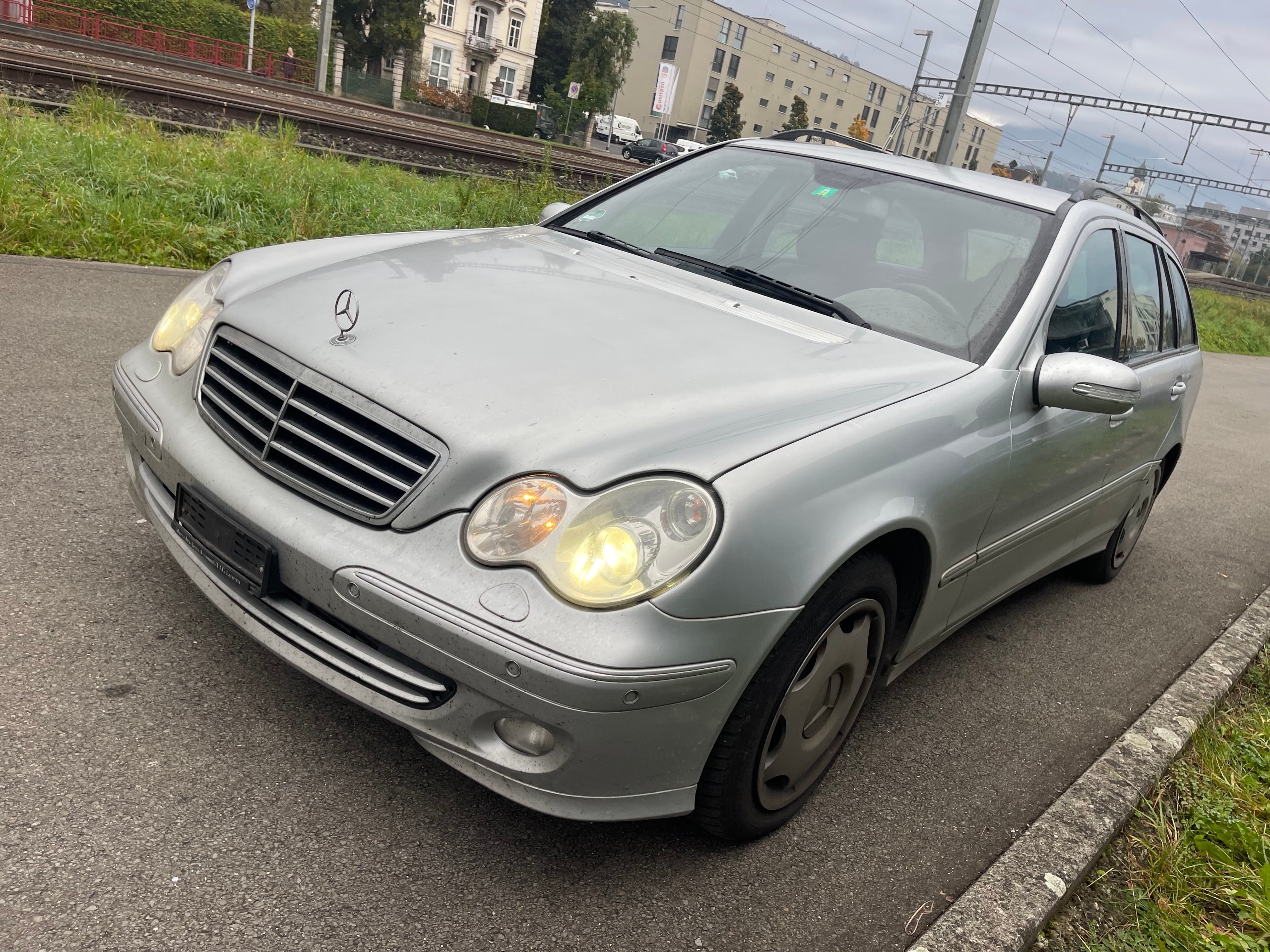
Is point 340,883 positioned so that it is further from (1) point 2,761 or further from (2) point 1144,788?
(2) point 1144,788

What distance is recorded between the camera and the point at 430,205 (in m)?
10.3

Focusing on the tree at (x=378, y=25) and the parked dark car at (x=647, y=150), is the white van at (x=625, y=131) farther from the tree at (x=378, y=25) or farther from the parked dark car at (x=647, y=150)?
the tree at (x=378, y=25)

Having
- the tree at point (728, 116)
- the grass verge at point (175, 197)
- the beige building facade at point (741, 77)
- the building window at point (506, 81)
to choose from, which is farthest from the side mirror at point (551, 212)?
the tree at point (728, 116)

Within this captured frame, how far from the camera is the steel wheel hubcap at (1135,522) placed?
4.62 metres

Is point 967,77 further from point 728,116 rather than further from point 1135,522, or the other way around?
point 728,116

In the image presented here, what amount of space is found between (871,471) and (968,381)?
0.61 meters

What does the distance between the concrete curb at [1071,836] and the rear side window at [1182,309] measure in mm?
1551

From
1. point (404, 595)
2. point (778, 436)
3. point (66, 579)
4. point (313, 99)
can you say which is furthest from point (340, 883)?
point (313, 99)

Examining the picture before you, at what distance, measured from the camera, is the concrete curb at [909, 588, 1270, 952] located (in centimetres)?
229

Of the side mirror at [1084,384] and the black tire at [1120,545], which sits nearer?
the side mirror at [1084,384]

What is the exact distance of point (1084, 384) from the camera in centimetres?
283

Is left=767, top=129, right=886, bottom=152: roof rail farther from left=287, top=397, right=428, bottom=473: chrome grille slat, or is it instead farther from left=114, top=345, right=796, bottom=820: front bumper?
left=114, top=345, right=796, bottom=820: front bumper

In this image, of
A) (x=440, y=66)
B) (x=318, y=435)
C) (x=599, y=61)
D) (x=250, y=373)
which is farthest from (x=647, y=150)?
(x=318, y=435)

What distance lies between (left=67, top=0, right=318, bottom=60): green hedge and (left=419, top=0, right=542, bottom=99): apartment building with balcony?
13903 mm
